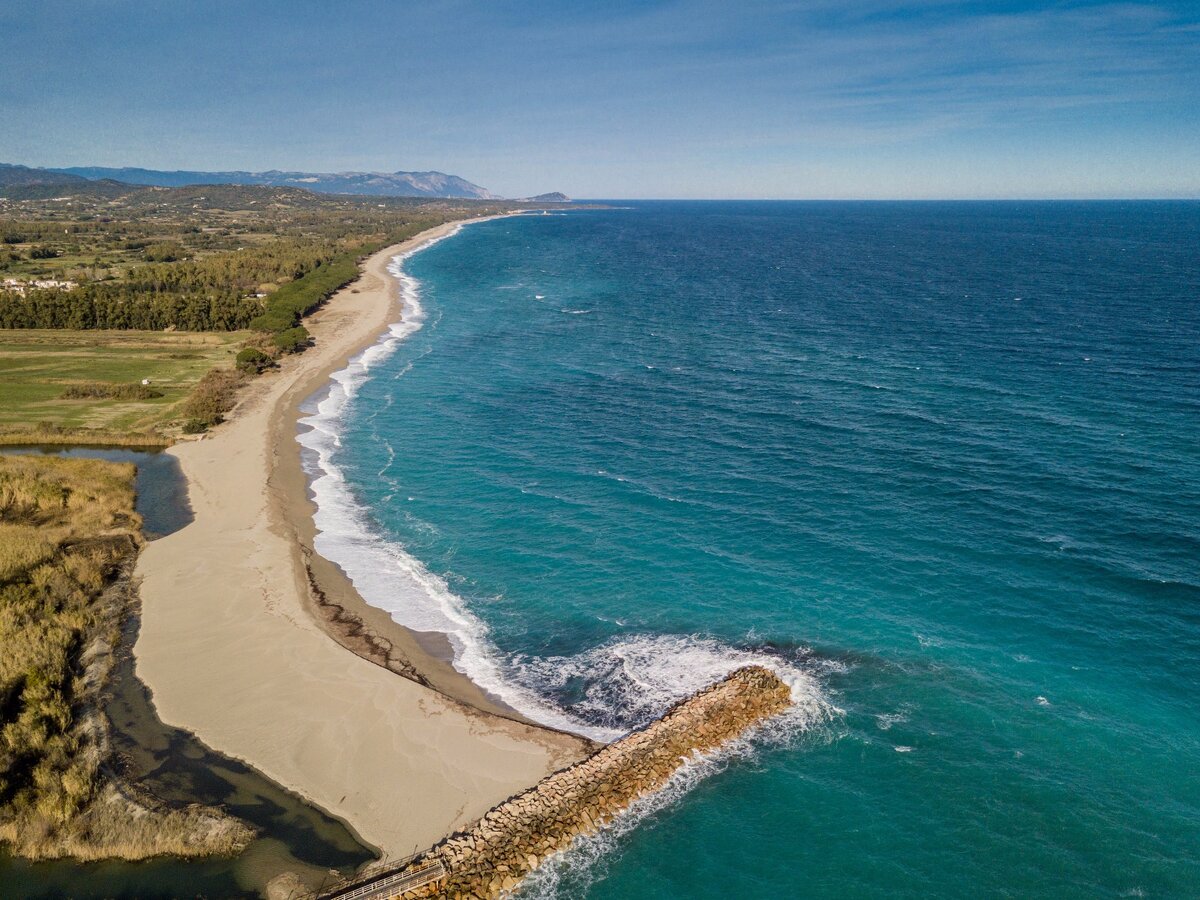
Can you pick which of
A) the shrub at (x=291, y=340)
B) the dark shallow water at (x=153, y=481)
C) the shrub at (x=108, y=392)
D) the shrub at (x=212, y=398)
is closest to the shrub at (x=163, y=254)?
the shrub at (x=291, y=340)

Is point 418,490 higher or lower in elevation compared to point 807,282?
lower

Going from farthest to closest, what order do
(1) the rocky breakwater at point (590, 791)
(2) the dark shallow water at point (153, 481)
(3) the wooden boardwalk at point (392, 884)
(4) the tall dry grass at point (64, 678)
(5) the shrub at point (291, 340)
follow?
(5) the shrub at point (291, 340), (2) the dark shallow water at point (153, 481), (4) the tall dry grass at point (64, 678), (1) the rocky breakwater at point (590, 791), (3) the wooden boardwalk at point (392, 884)

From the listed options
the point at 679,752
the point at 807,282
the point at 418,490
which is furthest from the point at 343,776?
the point at 807,282

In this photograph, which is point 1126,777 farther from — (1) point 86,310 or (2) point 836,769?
(1) point 86,310

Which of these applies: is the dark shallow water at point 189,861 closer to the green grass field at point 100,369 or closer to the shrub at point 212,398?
the shrub at point 212,398

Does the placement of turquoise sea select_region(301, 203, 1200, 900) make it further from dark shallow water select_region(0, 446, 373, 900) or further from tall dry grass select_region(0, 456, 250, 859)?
tall dry grass select_region(0, 456, 250, 859)

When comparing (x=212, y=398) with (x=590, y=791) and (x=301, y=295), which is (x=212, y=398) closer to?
(x=301, y=295)
